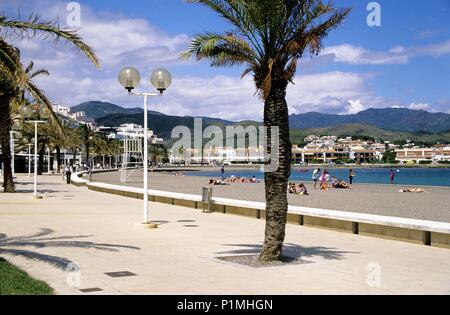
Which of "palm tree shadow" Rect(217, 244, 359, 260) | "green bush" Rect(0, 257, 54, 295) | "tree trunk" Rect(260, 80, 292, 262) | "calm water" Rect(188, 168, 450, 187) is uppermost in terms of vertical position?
"tree trunk" Rect(260, 80, 292, 262)

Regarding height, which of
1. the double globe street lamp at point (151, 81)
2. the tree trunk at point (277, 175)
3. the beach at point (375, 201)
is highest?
the double globe street lamp at point (151, 81)

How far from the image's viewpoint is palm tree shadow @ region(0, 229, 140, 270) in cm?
897

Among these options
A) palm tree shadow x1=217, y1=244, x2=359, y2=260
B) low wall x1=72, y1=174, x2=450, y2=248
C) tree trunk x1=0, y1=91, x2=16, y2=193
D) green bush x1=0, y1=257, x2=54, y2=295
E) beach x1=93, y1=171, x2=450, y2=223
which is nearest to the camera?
green bush x1=0, y1=257, x2=54, y2=295

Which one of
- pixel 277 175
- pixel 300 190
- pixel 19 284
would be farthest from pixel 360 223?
pixel 300 190

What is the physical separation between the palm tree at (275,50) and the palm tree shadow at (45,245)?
302cm

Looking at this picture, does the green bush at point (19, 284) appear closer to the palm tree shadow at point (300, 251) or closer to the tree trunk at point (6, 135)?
the palm tree shadow at point (300, 251)

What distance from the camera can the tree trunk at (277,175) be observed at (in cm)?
900

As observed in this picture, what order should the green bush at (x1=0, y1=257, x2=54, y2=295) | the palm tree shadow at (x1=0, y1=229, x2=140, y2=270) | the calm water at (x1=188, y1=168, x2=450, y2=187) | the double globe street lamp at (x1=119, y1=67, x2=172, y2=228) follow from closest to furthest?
the green bush at (x1=0, y1=257, x2=54, y2=295)
the palm tree shadow at (x1=0, y1=229, x2=140, y2=270)
the double globe street lamp at (x1=119, y1=67, x2=172, y2=228)
the calm water at (x1=188, y1=168, x2=450, y2=187)

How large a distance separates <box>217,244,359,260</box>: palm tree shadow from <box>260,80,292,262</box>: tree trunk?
0.79 meters

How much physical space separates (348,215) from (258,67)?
18.5ft

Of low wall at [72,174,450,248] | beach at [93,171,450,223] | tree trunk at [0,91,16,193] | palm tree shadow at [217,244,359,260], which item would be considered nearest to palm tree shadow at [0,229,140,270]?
palm tree shadow at [217,244,359,260]

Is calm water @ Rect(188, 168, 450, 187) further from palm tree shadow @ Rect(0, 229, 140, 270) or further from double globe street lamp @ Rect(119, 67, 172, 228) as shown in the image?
palm tree shadow @ Rect(0, 229, 140, 270)

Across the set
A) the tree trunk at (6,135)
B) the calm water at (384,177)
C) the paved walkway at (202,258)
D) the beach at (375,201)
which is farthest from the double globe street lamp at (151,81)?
the calm water at (384,177)

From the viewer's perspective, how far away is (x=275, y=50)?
923 centimetres
